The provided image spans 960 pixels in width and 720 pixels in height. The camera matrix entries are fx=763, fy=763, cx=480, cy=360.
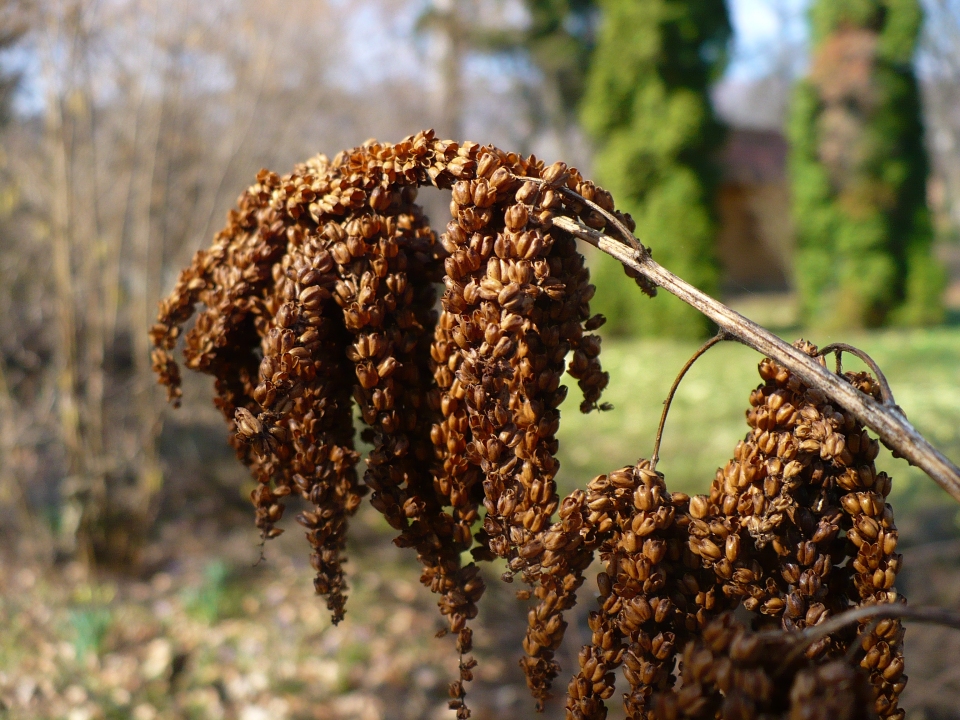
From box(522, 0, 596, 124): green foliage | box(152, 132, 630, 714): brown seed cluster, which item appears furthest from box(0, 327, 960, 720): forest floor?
box(522, 0, 596, 124): green foliage

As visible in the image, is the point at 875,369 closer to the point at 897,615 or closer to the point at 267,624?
the point at 897,615

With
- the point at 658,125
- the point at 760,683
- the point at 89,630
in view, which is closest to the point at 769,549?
the point at 760,683

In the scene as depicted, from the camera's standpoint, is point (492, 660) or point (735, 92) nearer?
point (492, 660)

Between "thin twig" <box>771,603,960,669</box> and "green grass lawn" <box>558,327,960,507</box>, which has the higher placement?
"green grass lawn" <box>558,327,960,507</box>

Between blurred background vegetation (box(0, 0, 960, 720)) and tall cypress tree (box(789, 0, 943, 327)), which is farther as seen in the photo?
tall cypress tree (box(789, 0, 943, 327))

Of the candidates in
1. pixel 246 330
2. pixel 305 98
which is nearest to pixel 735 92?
pixel 305 98

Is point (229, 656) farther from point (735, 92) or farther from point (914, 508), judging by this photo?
point (735, 92)

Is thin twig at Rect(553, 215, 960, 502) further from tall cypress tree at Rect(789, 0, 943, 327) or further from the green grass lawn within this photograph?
tall cypress tree at Rect(789, 0, 943, 327)
